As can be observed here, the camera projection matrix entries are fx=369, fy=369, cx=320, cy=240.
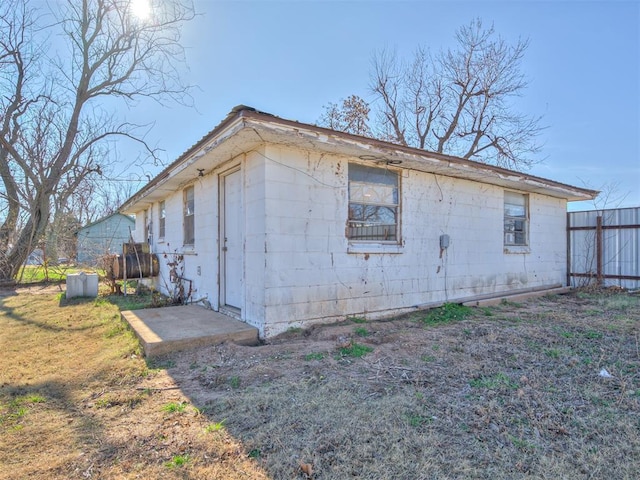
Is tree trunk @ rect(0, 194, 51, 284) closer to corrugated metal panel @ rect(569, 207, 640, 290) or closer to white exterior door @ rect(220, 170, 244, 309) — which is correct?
white exterior door @ rect(220, 170, 244, 309)

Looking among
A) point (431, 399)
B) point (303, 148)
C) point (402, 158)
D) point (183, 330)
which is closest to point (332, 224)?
point (303, 148)

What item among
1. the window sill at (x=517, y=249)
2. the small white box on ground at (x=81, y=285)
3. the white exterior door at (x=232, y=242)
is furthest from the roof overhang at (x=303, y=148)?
the small white box on ground at (x=81, y=285)

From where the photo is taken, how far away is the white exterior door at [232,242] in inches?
221

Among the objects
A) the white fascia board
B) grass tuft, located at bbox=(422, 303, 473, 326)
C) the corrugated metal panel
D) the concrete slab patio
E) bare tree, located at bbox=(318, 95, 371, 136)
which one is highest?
bare tree, located at bbox=(318, 95, 371, 136)

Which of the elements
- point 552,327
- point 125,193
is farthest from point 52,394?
point 125,193

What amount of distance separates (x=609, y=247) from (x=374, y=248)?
7.66 metres

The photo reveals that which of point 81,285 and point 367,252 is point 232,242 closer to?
point 367,252

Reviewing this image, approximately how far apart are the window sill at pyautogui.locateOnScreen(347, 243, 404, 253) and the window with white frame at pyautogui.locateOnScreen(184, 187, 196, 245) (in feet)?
12.1

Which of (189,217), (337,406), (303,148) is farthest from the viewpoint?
(189,217)

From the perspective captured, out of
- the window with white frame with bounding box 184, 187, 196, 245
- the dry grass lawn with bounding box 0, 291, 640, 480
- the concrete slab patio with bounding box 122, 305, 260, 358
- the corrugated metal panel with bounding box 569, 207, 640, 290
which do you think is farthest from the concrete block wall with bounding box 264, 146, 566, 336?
the window with white frame with bounding box 184, 187, 196, 245

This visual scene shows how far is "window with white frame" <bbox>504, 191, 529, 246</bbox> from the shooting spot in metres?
8.27

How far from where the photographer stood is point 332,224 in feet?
17.7

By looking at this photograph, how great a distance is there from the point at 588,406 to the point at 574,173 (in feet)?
56.2

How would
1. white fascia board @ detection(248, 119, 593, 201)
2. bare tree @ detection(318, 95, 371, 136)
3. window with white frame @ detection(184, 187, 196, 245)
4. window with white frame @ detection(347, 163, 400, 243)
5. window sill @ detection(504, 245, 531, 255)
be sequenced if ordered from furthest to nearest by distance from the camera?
bare tree @ detection(318, 95, 371, 136) < window sill @ detection(504, 245, 531, 255) < window with white frame @ detection(184, 187, 196, 245) < window with white frame @ detection(347, 163, 400, 243) < white fascia board @ detection(248, 119, 593, 201)
